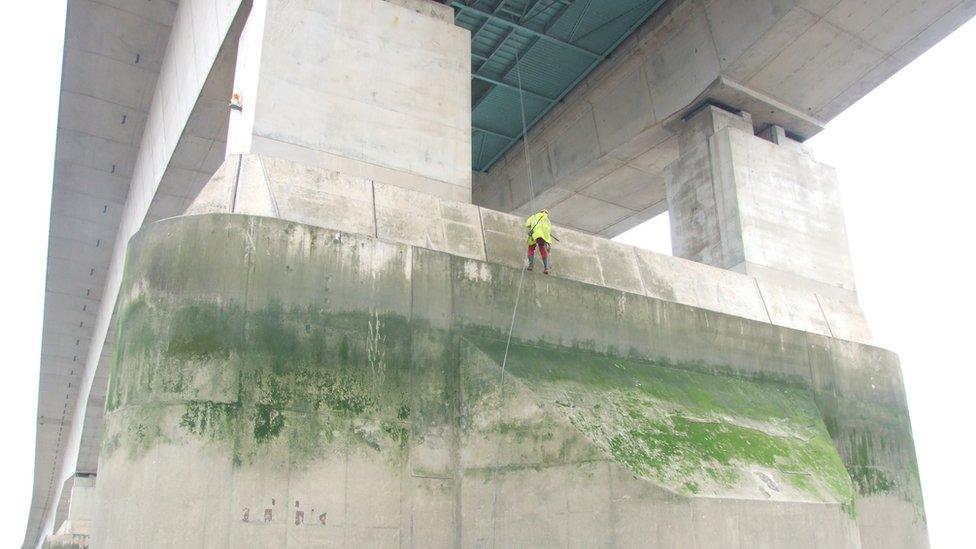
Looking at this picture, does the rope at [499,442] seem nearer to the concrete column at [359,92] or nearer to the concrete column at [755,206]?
the concrete column at [359,92]

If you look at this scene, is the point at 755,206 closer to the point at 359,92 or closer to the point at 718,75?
the point at 718,75

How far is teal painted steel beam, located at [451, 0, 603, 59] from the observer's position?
2055cm

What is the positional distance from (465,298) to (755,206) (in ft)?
29.6

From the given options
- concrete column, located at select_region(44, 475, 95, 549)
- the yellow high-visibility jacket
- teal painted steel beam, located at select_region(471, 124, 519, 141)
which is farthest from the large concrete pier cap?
concrete column, located at select_region(44, 475, 95, 549)

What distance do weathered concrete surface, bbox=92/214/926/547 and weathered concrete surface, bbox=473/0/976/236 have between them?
8.94 metres

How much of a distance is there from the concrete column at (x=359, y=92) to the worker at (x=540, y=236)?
68.6 inches

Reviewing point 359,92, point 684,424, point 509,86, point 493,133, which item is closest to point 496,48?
point 509,86

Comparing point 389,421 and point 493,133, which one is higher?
point 493,133

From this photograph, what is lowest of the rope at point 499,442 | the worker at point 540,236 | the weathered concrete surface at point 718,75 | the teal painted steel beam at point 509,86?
the rope at point 499,442

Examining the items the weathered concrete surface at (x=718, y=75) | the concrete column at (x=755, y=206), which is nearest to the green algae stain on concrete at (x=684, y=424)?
the concrete column at (x=755, y=206)

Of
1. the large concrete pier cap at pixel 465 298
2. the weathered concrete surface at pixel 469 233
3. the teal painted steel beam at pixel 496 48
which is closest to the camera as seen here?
the large concrete pier cap at pixel 465 298

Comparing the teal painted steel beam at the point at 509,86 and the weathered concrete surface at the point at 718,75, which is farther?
the teal painted steel beam at the point at 509,86

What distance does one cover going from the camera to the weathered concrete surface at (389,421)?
950 centimetres

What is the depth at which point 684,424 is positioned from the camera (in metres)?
12.3
